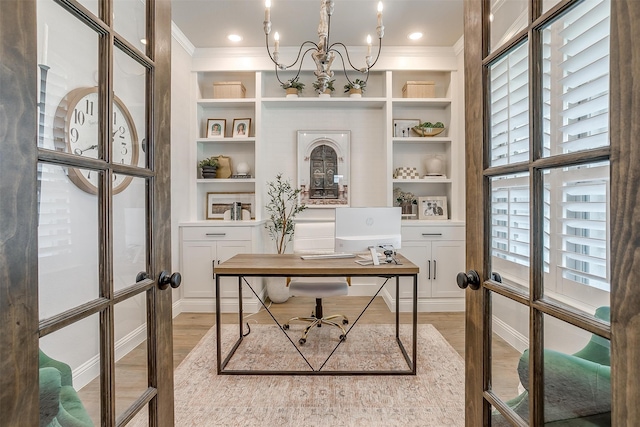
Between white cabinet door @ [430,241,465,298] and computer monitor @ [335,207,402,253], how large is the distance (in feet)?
4.44

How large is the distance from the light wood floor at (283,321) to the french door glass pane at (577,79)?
0.56 metres

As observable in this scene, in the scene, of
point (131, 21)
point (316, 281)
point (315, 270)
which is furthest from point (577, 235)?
point (316, 281)

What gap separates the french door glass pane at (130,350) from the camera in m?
0.88

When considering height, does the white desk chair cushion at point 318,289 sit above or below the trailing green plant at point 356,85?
below

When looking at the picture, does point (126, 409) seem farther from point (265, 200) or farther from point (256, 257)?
point (265, 200)

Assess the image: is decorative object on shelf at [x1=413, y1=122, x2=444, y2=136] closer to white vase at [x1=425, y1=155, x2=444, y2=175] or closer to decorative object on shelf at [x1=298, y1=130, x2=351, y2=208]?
white vase at [x1=425, y1=155, x2=444, y2=175]

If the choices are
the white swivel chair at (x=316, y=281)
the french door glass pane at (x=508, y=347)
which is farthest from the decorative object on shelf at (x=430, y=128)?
the french door glass pane at (x=508, y=347)

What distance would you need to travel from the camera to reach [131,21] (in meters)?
0.96

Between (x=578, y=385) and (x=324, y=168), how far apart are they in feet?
12.0

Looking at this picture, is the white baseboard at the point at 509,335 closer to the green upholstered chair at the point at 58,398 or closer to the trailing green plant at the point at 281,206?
the green upholstered chair at the point at 58,398

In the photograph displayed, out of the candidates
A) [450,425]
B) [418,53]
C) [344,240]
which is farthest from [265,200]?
[450,425]

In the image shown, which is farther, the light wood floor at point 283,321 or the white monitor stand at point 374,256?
the white monitor stand at point 374,256

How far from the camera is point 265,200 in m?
4.20

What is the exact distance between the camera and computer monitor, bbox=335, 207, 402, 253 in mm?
2520
